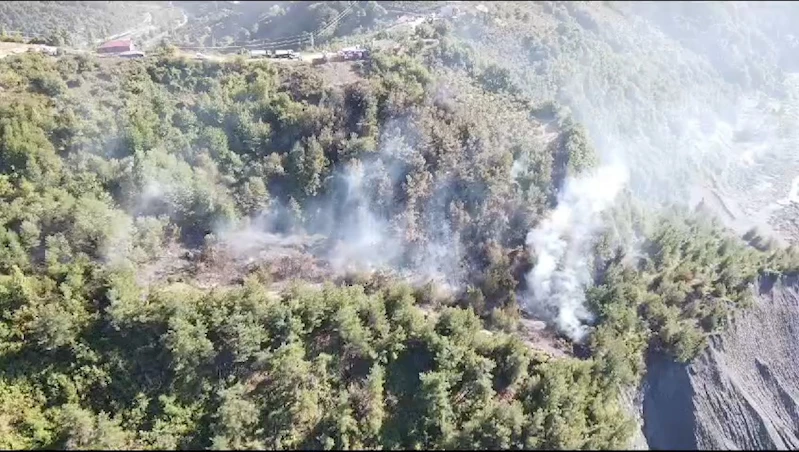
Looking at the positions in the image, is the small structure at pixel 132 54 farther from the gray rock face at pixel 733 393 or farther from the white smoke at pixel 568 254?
the gray rock face at pixel 733 393

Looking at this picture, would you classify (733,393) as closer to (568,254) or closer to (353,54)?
(568,254)

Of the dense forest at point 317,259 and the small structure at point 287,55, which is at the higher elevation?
the small structure at point 287,55

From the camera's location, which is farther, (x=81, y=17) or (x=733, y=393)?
(x=81, y=17)

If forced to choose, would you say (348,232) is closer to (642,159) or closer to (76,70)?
(76,70)

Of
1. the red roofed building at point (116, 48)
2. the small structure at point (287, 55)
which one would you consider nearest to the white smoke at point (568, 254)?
the small structure at point (287, 55)

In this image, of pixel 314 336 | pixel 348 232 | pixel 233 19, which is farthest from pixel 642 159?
pixel 233 19

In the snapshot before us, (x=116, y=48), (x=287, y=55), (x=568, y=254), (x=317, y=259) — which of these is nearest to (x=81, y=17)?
(x=116, y=48)

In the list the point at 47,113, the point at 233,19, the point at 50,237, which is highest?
the point at 47,113
